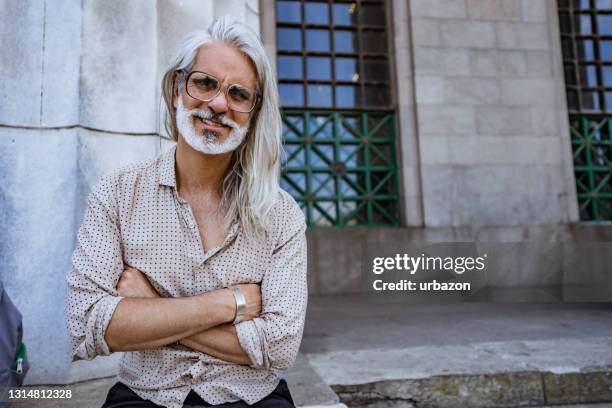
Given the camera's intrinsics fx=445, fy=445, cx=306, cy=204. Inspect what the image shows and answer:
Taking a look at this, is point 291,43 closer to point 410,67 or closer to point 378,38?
point 378,38

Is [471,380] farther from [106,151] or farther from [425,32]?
[425,32]

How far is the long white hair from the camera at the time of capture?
1.53m

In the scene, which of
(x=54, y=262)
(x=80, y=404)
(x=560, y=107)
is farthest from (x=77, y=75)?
A: (x=560, y=107)

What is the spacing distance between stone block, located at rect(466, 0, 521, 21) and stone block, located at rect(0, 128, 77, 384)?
21.9 feet

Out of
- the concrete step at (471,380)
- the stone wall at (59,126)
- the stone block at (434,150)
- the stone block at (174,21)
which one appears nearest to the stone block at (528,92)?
the stone block at (434,150)

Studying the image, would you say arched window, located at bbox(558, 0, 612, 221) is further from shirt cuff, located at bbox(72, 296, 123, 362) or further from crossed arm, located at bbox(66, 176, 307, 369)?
shirt cuff, located at bbox(72, 296, 123, 362)

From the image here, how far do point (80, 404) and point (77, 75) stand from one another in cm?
181

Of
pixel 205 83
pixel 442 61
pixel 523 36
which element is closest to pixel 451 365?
pixel 205 83

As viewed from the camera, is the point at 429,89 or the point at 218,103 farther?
the point at 429,89

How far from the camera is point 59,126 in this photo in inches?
101

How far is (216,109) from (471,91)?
6.41 m

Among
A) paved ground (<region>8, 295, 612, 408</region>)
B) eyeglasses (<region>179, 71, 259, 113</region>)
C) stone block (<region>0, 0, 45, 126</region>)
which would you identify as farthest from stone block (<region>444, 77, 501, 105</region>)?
eyeglasses (<region>179, 71, 259, 113</region>)

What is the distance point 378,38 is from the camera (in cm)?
733

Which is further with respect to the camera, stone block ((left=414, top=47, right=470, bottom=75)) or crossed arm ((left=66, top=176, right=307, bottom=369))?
stone block ((left=414, top=47, right=470, bottom=75))
